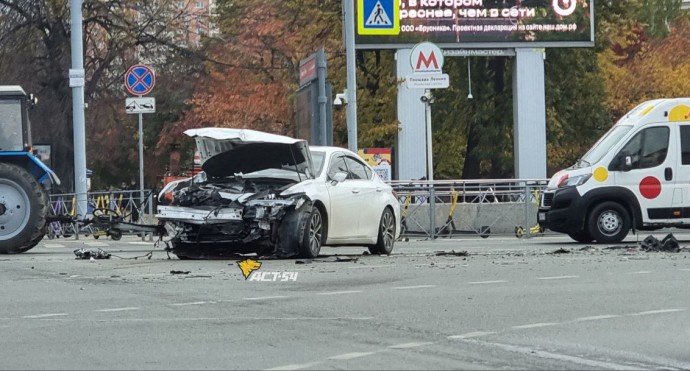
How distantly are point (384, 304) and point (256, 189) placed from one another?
5687mm

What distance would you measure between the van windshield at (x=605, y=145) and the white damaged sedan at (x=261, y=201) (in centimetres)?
635

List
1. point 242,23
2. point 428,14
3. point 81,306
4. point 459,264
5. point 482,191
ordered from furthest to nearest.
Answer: point 242,23, point 428,14, point 482,191, point 459,264, point 81,306

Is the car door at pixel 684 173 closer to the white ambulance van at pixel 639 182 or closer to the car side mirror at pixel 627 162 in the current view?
the white ambulance van at pixel 639 182

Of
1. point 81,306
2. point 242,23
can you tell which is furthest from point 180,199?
point 242,23

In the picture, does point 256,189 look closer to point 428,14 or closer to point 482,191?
point 482,191

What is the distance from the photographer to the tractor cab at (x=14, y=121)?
20.4 metres

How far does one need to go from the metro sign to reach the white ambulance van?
617 cm

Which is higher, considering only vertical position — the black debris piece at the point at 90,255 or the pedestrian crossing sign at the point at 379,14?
the pedestrian crossing sign at the point at 379,14

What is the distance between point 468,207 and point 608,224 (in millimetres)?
6683

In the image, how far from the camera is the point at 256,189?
57.0 feet

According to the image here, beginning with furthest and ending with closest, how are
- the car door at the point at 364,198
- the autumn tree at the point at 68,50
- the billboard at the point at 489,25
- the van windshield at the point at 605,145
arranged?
the autumn tree at the point at 68,50, the billboard at the point at 489,25, the van windshield at the point at 605,145, the car door at the point at 364,198

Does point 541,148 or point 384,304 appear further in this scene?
point 541,148

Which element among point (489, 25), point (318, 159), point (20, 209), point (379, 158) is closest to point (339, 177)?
point (318, 159)
